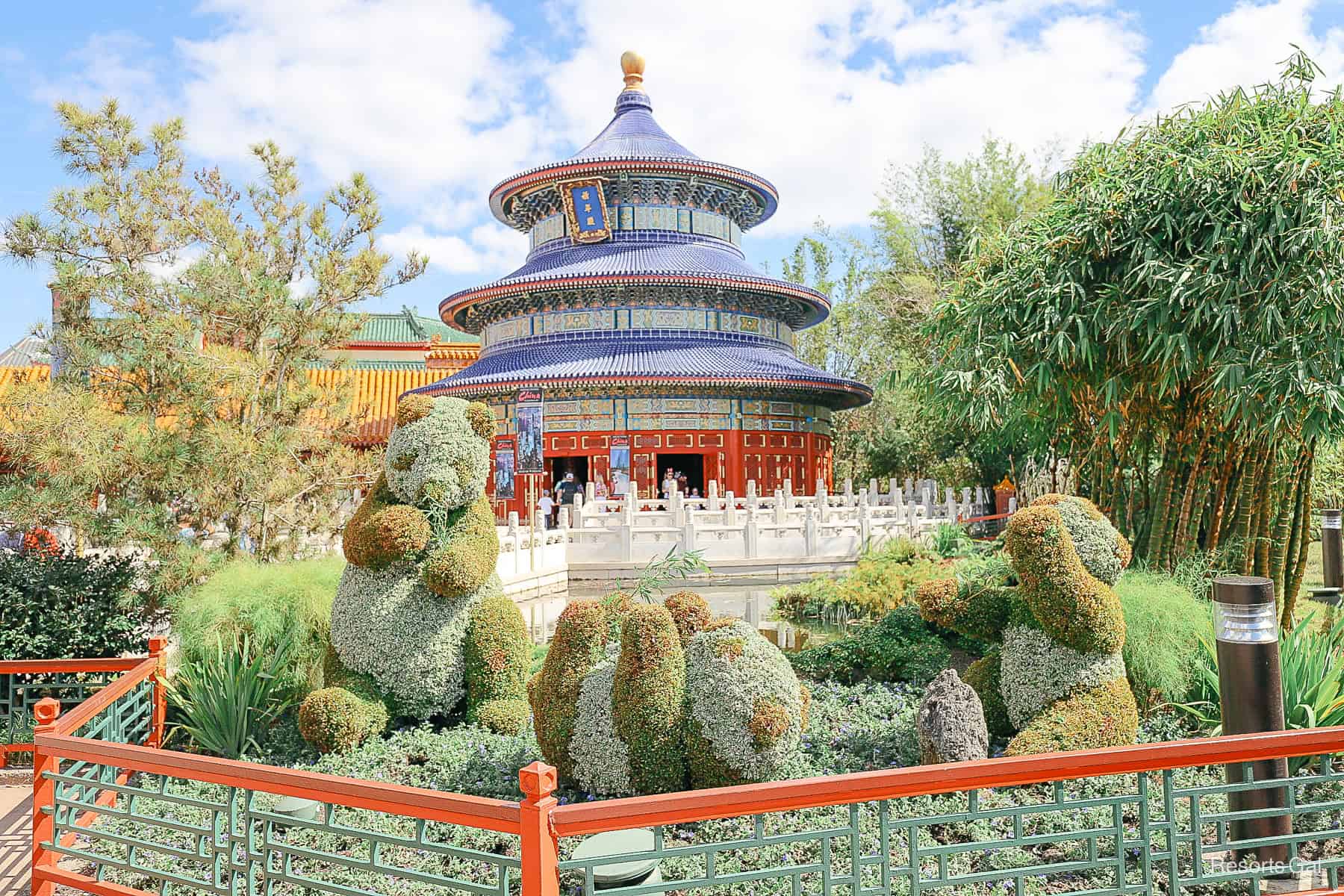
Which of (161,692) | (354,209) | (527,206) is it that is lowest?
(161,692)

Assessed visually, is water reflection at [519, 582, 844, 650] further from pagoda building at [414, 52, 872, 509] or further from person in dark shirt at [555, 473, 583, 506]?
pagoda building at [414, 52, 872, 509]

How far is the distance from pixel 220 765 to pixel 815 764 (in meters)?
3.18

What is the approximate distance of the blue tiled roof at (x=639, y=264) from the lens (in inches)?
899

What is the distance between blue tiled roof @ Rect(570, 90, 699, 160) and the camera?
24.7m

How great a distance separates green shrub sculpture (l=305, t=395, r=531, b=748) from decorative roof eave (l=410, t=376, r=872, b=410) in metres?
15.1

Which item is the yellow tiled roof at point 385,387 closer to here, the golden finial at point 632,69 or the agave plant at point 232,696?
the golden finial at point 632,69

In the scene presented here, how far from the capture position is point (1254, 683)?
3982mm

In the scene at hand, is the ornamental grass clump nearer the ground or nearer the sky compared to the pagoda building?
nearer the ground

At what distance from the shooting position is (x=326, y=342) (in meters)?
8.43

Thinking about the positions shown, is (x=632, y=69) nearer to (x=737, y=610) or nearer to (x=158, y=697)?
(x=737, y=610)

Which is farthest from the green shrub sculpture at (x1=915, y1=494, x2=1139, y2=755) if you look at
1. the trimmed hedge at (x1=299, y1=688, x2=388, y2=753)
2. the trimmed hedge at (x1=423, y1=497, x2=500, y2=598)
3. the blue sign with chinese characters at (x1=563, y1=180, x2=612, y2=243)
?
the blue sign with chinese characters at (x1=563, y1=180, x2=612, y2=243)

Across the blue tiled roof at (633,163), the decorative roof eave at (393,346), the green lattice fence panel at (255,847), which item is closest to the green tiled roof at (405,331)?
the decorative roof eave at (393,346)

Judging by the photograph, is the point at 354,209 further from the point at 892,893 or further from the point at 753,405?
the point at 753,405

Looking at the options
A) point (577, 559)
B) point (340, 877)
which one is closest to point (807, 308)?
point (577, 559)
